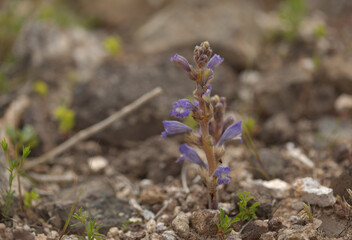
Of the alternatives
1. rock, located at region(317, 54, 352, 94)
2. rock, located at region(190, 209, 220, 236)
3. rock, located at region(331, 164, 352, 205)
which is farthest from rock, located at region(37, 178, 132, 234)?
rock, located at region(317, 54, 352, 94)

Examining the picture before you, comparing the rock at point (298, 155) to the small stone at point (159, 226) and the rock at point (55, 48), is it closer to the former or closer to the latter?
the small stone at point (159, 226)

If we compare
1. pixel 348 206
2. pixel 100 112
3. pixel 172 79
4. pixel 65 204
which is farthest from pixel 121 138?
pixel 348 206

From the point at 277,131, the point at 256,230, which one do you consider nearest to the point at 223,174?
the point at 256,230

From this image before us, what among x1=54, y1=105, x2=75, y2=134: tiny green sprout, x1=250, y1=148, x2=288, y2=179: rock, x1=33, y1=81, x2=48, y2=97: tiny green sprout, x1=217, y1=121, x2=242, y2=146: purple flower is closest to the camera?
x1=217, y1=121, x2=242, y2=146: purple flower

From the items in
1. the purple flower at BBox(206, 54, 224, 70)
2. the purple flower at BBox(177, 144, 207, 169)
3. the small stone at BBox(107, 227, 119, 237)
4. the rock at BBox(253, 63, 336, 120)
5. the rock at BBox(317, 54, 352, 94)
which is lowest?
the small stone at BBox(107, 227, 119, 237)

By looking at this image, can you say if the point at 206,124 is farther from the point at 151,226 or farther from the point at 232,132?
the point at 151,226

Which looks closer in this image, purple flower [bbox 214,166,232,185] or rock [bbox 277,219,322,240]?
rock [bbox 277,219,322,240]

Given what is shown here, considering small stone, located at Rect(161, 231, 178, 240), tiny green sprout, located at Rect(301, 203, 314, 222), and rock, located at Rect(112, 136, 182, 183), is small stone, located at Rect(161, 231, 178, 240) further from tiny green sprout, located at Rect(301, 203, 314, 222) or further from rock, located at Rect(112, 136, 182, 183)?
rock, located at Rect(112, 136, 182, 183)
